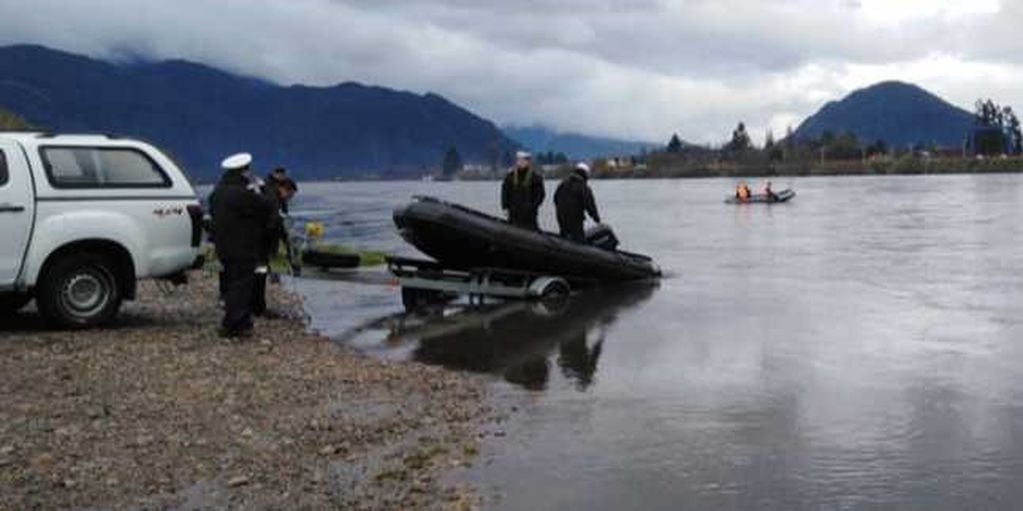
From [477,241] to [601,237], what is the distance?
3.36 m

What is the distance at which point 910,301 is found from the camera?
17156 mm

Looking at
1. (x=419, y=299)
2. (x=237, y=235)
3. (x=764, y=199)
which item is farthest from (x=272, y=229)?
(x=764, y=199)

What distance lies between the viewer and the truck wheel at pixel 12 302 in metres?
13.2

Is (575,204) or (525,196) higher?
(525,196)

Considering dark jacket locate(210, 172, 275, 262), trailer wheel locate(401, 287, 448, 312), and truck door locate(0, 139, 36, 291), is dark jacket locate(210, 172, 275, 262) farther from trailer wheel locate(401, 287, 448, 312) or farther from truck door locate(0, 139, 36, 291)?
trailer wheel locate(401, 287, 448, 312)

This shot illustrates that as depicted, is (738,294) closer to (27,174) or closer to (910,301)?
(910,301)

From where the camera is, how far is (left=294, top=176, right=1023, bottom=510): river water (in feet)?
24.0

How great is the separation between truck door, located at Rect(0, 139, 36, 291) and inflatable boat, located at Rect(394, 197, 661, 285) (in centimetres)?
563

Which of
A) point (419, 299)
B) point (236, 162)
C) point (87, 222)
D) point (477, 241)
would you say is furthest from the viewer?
point (419, 299)

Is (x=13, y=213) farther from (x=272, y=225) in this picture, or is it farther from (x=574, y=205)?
(x=574, y=205)

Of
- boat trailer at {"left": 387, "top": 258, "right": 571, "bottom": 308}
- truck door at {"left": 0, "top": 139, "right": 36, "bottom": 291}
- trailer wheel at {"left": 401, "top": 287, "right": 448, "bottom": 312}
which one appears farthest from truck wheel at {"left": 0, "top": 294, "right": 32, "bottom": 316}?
trailer wheel at {"left": 401, "top": 287, "right": 448, "bottom": 312}

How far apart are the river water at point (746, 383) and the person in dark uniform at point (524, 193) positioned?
59.3 inches

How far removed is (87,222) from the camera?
1259cm

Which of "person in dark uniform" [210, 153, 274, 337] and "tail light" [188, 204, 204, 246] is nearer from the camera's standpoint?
"person in dark uniform" [210, 153, 274, 337]
